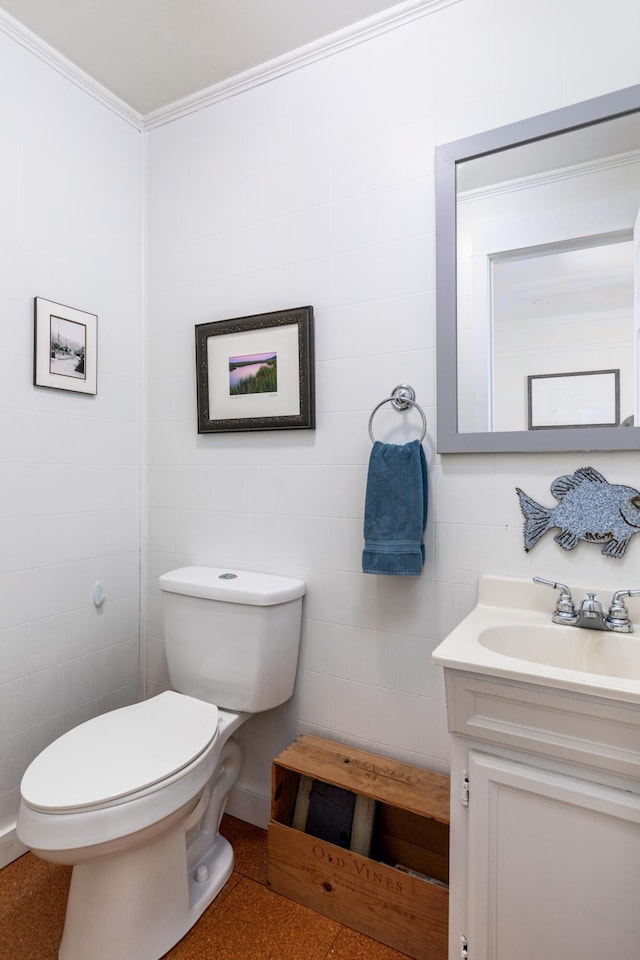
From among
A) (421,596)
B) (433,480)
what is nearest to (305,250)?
(433,480)

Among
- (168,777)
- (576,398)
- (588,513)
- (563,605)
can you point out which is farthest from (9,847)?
(576,398)

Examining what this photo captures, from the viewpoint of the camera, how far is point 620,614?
1.12m

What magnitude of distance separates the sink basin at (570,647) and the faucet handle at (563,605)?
0.07 feet

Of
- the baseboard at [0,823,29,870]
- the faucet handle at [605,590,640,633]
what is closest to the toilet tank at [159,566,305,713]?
the baseboard at [0,823,29,870]

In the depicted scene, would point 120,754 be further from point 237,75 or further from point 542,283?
point 237,75

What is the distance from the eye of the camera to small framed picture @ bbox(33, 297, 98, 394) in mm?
1550

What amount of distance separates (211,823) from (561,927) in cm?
96

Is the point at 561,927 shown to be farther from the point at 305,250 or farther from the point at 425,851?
the point at 305,250

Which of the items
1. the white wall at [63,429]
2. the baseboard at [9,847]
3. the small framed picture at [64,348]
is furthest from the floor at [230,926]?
the small framed picture at [64,348]

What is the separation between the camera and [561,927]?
90cm

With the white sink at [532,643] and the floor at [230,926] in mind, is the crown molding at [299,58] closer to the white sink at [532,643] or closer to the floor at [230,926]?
the white sink at [532,643]

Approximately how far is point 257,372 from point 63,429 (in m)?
0.64

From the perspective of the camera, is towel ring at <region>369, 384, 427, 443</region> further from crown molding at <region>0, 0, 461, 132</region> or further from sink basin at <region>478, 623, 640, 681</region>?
crown molding at <region>0, 0, 461, 132</region>

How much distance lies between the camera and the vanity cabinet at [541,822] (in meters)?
0.85
